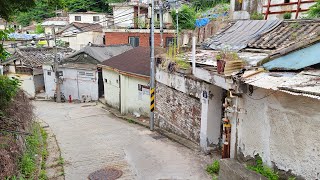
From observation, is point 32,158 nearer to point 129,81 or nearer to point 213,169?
point 213,169

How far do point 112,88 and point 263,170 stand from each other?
14.6 meters

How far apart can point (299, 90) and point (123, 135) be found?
9.77 meters

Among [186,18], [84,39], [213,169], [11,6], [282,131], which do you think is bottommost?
[213,169]

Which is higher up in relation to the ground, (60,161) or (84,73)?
(84,73)

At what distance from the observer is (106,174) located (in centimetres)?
1009

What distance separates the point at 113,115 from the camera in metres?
19.3

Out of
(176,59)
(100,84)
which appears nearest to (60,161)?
(176,59)

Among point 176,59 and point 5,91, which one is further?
point 176,59

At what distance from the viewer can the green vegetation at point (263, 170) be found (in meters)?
7.61

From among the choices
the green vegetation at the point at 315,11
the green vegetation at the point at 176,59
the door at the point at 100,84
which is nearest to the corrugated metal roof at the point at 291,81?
the green vegetation at the point at 176,59

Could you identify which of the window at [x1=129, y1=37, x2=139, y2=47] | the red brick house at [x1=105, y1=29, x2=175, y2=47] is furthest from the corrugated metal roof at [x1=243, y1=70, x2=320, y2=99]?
the window at [x1=129, y1=37, x2=139, y2=47]

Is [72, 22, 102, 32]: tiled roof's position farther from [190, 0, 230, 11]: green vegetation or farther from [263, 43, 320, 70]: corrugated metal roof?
[263, 43, 320, 70]: corrugated metal roof

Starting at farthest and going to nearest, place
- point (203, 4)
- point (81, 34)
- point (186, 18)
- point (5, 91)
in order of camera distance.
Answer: point (81, 34) → point (203, 4) → point (186, 18) → point (5, 91)

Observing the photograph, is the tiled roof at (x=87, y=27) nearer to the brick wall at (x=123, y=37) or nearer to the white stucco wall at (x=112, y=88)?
the brick wall at (x=123, y=37)
